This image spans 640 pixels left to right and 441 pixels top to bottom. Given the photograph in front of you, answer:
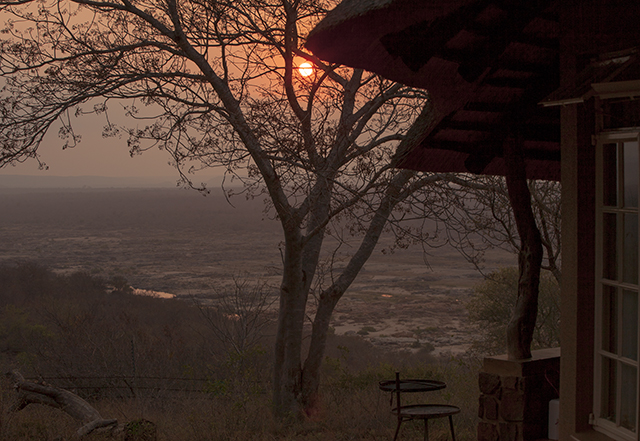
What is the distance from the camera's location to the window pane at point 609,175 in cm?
350

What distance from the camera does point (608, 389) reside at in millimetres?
3512

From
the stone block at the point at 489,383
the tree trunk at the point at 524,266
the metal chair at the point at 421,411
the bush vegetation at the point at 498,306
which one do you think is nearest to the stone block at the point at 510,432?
the stone block at the point at 489,383

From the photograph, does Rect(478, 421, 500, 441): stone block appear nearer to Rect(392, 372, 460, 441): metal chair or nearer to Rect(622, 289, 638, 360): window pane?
Rect(392, 372, 460, 441): metal chair

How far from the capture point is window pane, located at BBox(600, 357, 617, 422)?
348 cm

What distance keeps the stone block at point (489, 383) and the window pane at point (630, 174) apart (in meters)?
2.07

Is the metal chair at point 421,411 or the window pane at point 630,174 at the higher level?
the window pane at point 630,174

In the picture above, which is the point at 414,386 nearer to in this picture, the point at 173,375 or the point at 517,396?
the point at 517,396

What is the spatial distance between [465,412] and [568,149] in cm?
595

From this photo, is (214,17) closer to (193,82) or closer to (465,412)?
(193,82)

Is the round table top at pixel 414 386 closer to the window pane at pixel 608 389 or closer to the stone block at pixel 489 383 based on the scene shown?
the stone block at pixel 489 383

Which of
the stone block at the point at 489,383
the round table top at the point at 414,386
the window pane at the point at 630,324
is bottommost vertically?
the round table top at the point at 414,386

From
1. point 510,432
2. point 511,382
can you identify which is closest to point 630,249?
point 511,382

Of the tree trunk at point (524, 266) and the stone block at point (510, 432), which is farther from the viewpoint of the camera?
the tree trunk at point (524, 266)

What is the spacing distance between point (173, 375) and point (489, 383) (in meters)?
14.7
